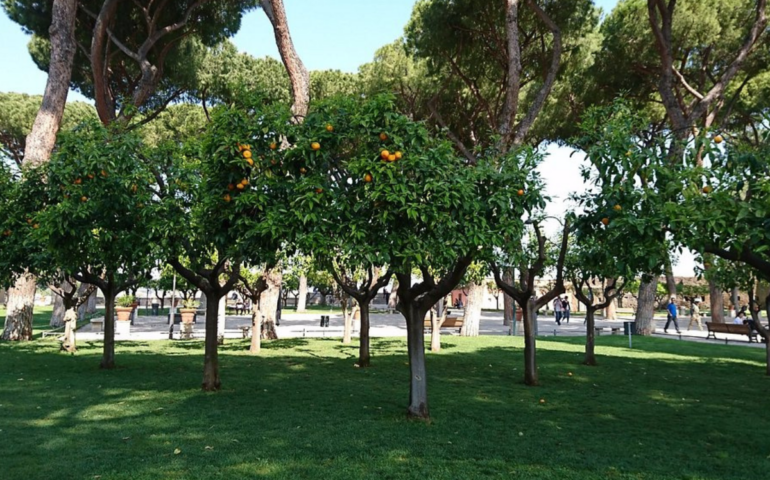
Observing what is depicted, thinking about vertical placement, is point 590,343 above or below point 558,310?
below

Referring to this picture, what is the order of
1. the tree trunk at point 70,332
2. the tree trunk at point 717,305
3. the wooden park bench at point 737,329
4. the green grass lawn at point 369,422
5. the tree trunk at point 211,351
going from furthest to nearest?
the tree trunk at point 717,305
the wooden park bench at point 737,329
the tree trunk at point 70,332
the tree trunk at point 211,351
the green grass lawn at point 369,422

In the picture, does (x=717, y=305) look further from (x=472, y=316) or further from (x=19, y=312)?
(x=19, y=312)

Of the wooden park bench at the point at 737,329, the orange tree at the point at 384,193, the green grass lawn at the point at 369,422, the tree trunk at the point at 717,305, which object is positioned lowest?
the green grass lawn at the point at 369,422

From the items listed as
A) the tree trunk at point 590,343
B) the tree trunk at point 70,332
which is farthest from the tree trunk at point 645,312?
the tree trunk at point 70,332

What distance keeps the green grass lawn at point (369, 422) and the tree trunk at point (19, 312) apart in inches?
175

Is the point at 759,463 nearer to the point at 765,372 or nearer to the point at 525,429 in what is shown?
the point at 525,429

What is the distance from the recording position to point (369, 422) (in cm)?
728

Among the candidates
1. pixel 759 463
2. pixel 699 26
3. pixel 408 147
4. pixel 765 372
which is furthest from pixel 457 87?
pixel 759 463

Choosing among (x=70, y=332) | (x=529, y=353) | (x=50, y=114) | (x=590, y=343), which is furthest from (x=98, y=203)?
(x=50, y=114)

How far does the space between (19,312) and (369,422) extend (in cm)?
1453

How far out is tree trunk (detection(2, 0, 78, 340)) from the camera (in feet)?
55.2

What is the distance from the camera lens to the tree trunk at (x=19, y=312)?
17.3 meters

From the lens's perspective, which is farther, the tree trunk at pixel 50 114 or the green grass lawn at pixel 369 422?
the tree trunk at pixel 50 114

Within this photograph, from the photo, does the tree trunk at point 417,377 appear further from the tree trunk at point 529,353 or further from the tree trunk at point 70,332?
the tree trunk at point 70,332
